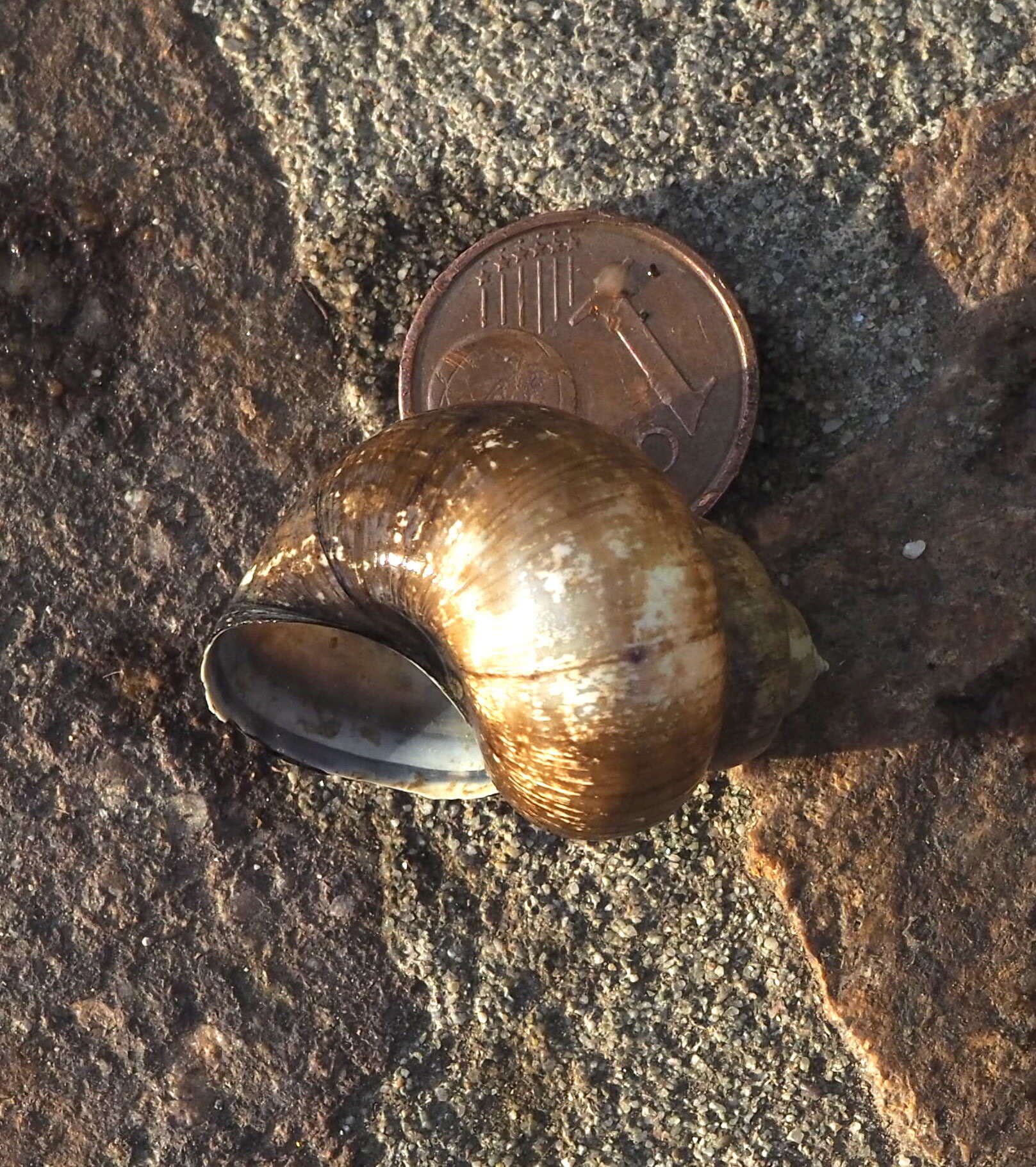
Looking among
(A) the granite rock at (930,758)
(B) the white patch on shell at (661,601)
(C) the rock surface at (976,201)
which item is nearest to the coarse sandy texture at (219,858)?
(A) the granite rock at (930,758)

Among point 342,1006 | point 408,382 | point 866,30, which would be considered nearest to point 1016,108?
point 866,30

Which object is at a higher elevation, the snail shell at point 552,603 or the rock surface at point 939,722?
the snail shell at point 552,603

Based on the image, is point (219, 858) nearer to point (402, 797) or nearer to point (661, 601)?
point (402, 797)

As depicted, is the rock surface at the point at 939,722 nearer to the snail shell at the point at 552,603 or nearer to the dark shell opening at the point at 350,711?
the snail shell at the point at 552,603

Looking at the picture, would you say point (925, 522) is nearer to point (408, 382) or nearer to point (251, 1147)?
point (408, 382)

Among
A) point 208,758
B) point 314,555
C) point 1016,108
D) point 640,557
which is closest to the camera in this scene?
point 640,557

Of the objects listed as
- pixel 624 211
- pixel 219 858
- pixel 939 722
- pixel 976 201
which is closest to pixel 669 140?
pixel 624 211
